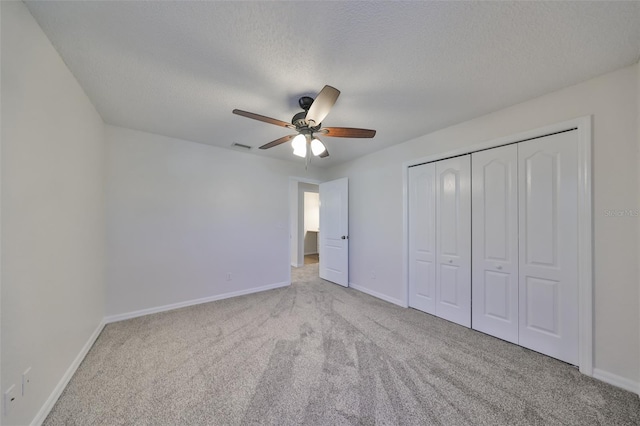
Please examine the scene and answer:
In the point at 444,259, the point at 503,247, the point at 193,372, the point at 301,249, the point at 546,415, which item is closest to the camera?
the point at 546,415

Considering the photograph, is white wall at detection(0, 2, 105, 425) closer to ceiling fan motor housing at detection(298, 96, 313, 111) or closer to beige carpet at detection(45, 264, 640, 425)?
beige carpet at detection(45, 264, 640, 425)

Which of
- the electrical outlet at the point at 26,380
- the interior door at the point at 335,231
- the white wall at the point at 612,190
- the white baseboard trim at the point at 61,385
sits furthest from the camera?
the interior door at the point at 335,231

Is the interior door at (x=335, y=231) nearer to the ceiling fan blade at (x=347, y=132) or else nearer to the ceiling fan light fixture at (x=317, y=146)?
the ceiling fan light fixture at (x=317, y=146)

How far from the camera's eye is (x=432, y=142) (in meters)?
2.86

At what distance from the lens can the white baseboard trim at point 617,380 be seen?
1.58 meters

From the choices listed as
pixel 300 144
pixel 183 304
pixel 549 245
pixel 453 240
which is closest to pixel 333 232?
pixel 453 240

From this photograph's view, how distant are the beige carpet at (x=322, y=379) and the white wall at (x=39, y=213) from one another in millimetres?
384

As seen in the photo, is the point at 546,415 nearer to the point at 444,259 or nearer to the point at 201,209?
the point at 444,259

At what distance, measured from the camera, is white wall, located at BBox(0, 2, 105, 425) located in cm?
112

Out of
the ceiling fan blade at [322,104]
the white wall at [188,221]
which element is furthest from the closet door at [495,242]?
the white wall at [188,221]

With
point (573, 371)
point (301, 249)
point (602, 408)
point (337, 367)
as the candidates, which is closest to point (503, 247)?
point (573, 371)

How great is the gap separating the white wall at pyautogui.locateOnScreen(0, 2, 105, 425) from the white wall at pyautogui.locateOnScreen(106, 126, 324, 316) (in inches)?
28.5

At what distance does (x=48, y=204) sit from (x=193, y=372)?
61.9 inches

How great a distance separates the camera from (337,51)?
4.88 ft
